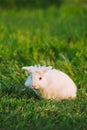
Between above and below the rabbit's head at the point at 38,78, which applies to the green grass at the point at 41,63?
below

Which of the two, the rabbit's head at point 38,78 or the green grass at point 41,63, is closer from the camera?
the green grass at point 41,63

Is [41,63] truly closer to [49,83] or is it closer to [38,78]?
[49,83]

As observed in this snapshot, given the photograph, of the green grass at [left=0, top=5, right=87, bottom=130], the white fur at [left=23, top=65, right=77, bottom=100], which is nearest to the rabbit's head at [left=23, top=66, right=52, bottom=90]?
the white fur at [left=23, top=65, right=77, bottom=100]

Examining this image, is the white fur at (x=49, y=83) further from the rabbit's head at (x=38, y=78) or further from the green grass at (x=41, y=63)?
the green grass at (x=41, y=63)

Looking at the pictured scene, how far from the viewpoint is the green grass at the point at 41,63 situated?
257 inches

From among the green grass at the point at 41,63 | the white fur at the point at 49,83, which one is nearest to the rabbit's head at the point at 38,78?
the white fur at the point at 49,83

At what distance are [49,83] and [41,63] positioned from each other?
2163mm

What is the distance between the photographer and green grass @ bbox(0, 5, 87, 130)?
21.4 ft

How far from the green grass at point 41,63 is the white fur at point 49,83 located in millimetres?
129

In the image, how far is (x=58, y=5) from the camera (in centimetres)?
2072

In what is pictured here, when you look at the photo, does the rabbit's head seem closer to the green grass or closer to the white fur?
the white fur

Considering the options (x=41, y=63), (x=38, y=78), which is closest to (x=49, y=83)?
(x=38, y=78)

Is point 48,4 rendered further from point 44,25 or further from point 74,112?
point 74,112

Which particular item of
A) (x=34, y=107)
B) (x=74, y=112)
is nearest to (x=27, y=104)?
(x=34, y=107)
